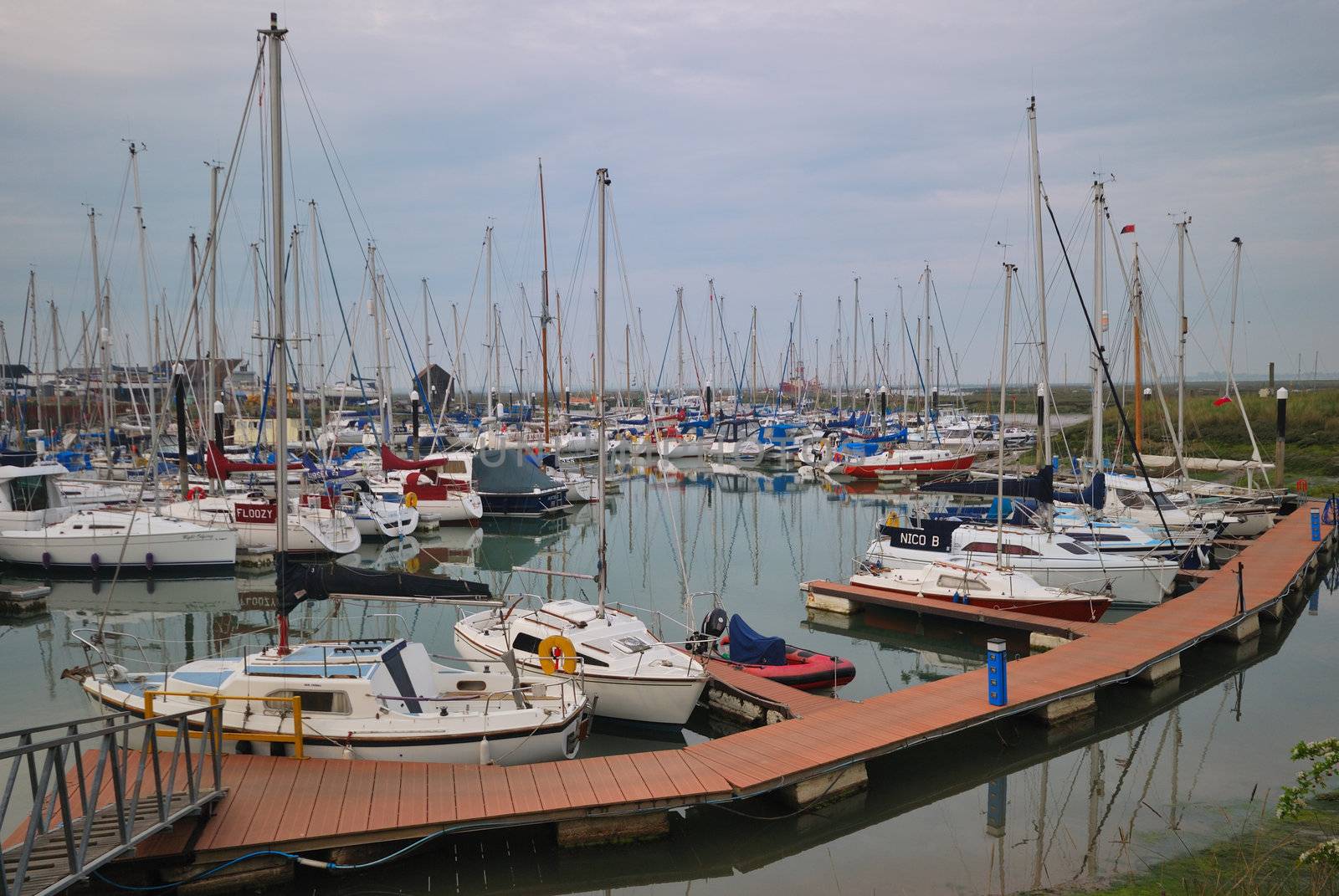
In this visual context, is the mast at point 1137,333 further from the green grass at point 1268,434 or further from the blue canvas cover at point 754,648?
the blue canvas cover at point 754,648

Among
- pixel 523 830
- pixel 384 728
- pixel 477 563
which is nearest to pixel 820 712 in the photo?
pixel 523 830

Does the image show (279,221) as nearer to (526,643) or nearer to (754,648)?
(526,643)

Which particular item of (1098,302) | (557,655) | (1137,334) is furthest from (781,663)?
(1137,334)

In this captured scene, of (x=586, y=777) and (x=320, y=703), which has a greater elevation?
(x=320, y=703)

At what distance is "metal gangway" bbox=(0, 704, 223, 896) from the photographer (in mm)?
8719

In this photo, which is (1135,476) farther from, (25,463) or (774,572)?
(25,463)

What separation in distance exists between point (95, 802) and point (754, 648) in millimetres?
11421

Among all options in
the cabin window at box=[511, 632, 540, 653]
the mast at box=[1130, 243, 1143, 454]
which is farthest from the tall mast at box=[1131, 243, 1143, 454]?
the cabin window at box=[511, 632, 540, 653]

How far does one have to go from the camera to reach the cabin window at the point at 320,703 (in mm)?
12836

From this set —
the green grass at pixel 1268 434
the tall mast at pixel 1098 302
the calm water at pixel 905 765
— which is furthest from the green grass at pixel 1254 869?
the green grass at pixel 1268 434

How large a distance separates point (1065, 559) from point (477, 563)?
64.8 ft

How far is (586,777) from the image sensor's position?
40.0ft

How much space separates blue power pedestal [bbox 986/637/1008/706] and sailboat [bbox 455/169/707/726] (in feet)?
15.1

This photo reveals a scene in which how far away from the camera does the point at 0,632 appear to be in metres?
23.9
